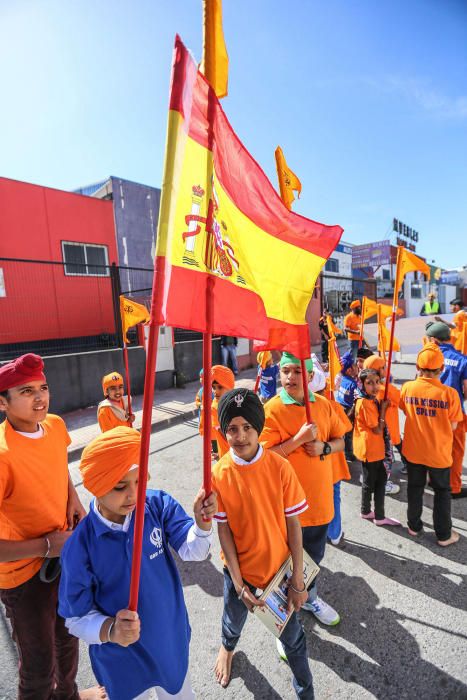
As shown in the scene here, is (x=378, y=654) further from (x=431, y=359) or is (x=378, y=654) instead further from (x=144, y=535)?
(x=431, y=359)

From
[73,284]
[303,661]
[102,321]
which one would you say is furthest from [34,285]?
[303,661]

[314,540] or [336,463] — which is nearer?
[314,540]

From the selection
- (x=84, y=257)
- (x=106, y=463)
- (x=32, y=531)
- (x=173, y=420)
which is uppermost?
(x=84, y=257)

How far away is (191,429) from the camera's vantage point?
7031 mm

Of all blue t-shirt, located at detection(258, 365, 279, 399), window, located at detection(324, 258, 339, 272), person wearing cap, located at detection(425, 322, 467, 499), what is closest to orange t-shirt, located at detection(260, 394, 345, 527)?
person wearing cap, located at detection(425, 322, 467, 499)

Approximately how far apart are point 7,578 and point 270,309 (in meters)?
1.86

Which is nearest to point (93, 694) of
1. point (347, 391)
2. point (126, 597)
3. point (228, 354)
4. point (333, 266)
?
point (126, 597)

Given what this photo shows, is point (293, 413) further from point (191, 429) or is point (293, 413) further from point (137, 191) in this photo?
point (137, 191)

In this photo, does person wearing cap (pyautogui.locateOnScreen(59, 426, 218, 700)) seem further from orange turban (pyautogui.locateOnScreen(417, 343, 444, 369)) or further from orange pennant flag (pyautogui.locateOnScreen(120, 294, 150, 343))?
orange pennant flag (pyautogui.locateOnScreen(120, 294, 150, 343))

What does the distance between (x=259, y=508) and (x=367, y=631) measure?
4.74 feet

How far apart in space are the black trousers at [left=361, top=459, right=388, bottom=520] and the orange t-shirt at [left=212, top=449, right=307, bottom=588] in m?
1.84

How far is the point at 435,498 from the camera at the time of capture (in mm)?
3268

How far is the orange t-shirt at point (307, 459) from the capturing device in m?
2.38

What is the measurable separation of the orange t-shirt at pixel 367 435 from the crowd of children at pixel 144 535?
0.62 m
